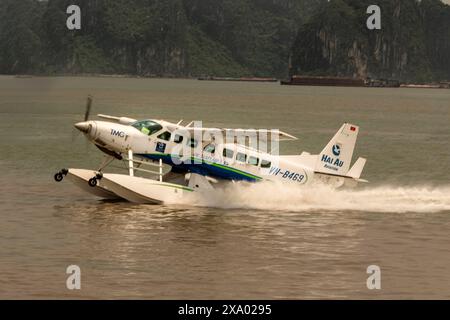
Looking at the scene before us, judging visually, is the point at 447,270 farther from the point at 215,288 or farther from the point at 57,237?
the point at 57,237

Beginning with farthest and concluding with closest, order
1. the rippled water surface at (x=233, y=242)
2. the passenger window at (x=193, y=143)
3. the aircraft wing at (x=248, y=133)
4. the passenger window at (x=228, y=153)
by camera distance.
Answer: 1. the passenger window at (x=228, y=153)
2. the passenger window at (x=193, y=143)
3. the aircraft wing at (x=248, y=133)
4. the rippled water surface at (x=233, y=242)

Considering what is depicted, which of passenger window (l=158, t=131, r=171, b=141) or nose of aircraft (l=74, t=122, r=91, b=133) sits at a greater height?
nose of aircraft (l=74, t=122, r=91, b=133)

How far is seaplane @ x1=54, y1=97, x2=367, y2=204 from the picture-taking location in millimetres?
33781

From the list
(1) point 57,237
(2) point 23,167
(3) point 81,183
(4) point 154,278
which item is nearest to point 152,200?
(3) point 81,183

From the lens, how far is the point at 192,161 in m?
34.4

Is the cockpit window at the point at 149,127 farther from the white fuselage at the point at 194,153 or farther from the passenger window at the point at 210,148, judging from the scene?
the passenger window at the point at 210,148

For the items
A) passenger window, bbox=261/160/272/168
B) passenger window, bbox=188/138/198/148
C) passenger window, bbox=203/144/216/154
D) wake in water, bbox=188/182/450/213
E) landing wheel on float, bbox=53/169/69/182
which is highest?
passenger window, bbox=188/138/198/148

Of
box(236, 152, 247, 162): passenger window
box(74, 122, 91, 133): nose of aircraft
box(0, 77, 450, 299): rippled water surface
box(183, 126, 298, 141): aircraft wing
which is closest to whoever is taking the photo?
box(0, 77, 450, 299): rippled water surface

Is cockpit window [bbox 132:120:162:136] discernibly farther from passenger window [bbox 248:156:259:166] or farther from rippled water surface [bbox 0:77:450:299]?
passenger window [bbox 248:156:259:166]

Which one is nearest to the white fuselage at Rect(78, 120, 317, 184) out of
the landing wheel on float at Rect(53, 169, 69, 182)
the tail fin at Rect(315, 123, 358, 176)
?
the tail fin at Rect(315, 123, 358, 176)

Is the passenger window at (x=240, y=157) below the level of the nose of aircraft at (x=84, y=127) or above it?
below

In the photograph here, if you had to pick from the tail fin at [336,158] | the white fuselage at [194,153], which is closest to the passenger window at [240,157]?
the white fuselage at [194,153]

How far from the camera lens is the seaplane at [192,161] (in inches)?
1330

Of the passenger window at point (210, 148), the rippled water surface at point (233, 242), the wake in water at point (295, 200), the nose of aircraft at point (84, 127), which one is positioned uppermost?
the nose of aircraft at point (84, 127)
